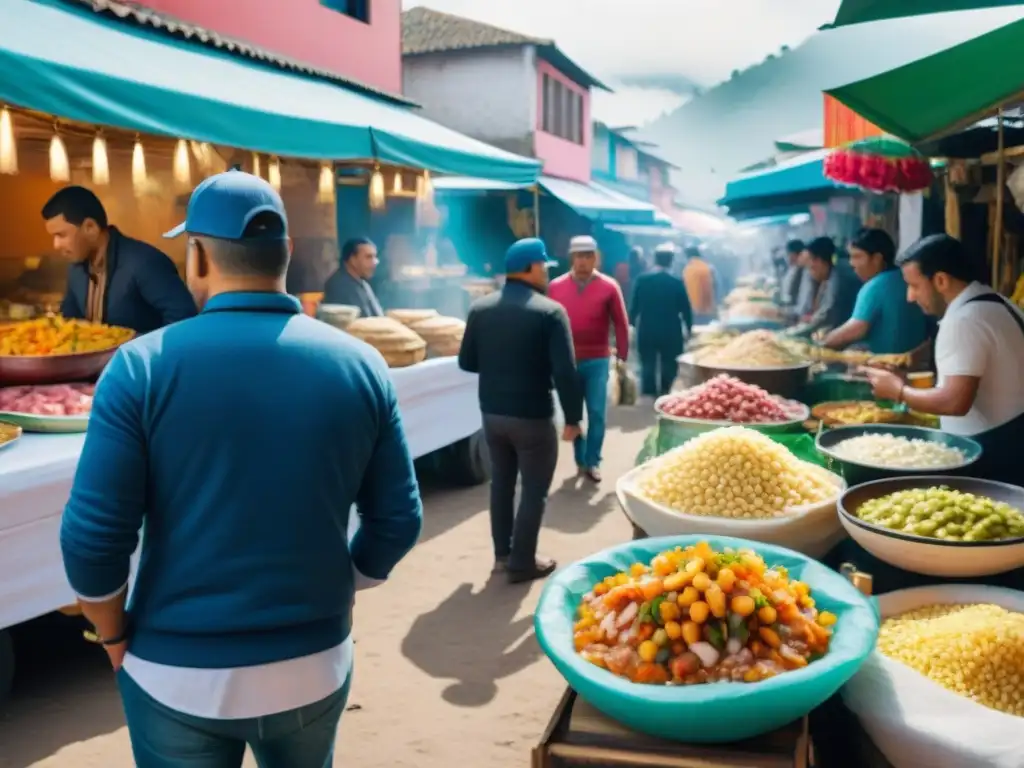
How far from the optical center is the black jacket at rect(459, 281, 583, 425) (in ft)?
17.9

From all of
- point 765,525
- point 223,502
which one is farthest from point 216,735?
point 765,525

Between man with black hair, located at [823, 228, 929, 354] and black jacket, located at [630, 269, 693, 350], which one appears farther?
black jacket, located at [630, 269, 693, 350]

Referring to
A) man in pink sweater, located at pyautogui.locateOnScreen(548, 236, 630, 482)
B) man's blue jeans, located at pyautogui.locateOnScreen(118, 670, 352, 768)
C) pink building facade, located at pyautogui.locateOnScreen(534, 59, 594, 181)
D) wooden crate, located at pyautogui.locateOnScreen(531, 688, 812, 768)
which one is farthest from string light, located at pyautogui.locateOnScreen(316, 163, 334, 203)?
pink building facade, located at pyautogui.locateOnScreen(534, 59, 594, 181)

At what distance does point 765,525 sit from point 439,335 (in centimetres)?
487

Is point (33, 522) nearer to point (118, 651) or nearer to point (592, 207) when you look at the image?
point (118, 651)

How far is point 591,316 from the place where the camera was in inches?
312

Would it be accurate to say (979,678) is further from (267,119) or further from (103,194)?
Result: (103,194)

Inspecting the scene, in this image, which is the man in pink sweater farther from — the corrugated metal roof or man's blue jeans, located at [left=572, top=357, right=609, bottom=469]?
the corrugated metal roof

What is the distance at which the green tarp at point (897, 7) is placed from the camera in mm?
2805

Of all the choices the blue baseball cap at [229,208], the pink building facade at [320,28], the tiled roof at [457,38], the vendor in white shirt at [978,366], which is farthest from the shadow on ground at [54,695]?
the tiled roof at [457,38]

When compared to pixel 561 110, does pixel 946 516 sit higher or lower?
lower

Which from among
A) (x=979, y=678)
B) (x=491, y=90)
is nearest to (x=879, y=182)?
(x=979, y=678)

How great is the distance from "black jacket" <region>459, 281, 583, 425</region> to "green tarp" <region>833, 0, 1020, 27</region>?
2727 millimetres

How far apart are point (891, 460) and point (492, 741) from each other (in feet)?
6.80
